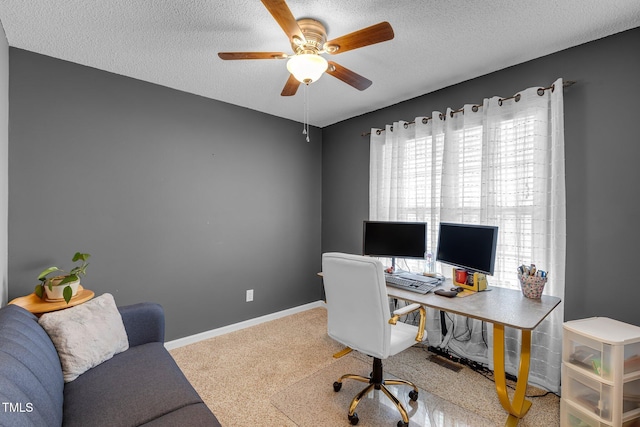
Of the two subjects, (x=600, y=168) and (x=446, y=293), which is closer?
(x=600, y=168)

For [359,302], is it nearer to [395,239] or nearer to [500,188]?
[395,239]

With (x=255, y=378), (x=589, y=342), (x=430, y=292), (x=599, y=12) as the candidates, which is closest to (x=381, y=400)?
(x=430, y=292)

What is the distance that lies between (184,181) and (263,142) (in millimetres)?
1026

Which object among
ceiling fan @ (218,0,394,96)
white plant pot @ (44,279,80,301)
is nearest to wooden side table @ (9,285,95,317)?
white plant pot @ (44,279,80,301)

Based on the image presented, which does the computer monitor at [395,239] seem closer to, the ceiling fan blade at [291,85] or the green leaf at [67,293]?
the ceiling fan blade at [291,85]

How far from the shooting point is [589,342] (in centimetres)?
164

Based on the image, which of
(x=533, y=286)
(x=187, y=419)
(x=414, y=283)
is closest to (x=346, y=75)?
(x=414, y=283)

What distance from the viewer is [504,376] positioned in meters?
1.82

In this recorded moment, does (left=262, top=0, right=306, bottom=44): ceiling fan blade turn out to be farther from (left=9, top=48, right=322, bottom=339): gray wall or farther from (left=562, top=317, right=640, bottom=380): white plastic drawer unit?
(left=562, top=317, right=640, bottom=380): white plastic drawer unit

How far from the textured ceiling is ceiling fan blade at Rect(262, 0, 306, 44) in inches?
8.2

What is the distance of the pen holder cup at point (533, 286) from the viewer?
6.59 ft

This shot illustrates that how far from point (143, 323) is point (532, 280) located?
2.62 m

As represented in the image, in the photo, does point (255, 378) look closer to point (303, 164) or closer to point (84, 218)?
point (84, 218)

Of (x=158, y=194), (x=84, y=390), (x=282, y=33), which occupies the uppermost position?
(x=282, y=33)
